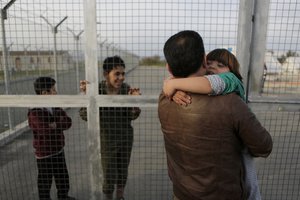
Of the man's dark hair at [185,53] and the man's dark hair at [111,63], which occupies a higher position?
the man's dark hair at [185,53]

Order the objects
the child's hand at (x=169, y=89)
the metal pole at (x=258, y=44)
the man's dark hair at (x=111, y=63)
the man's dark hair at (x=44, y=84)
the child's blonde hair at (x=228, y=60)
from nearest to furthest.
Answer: the child's hand at (x=169, y=89) → the child's blonde hair at (x=228, y=60) → the metal pole at (x=258, y=44) → the man's dark hair at (x=111, y=63) → the man's dark hair at (x=44, y=84)

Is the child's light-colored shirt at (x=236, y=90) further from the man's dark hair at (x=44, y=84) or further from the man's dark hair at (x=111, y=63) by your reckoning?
the man's dark hair at (x=44, y=84)

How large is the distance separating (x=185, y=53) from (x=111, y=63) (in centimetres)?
161

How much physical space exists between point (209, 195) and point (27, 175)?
3807 millimetres

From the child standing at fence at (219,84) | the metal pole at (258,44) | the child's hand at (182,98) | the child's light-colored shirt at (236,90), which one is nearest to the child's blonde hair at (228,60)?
the child standing at fence at (219,84)

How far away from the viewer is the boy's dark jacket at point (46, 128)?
336 centimetres

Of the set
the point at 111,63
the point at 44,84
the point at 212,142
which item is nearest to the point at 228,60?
the point at 212,142

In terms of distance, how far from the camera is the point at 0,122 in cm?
756

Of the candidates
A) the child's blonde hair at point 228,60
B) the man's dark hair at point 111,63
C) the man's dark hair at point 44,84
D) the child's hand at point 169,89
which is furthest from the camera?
the man's dark hair at point 44,84

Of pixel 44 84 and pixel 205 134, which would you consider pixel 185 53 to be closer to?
pixel 205 134

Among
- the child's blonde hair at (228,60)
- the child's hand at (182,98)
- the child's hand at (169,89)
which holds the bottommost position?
the child's hand at (182,98)

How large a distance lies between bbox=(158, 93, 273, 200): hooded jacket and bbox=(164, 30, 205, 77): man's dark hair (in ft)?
0.54

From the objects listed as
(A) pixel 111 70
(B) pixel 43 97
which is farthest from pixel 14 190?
(A) pixel 111 70

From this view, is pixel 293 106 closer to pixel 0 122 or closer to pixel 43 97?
pixel 43 97
